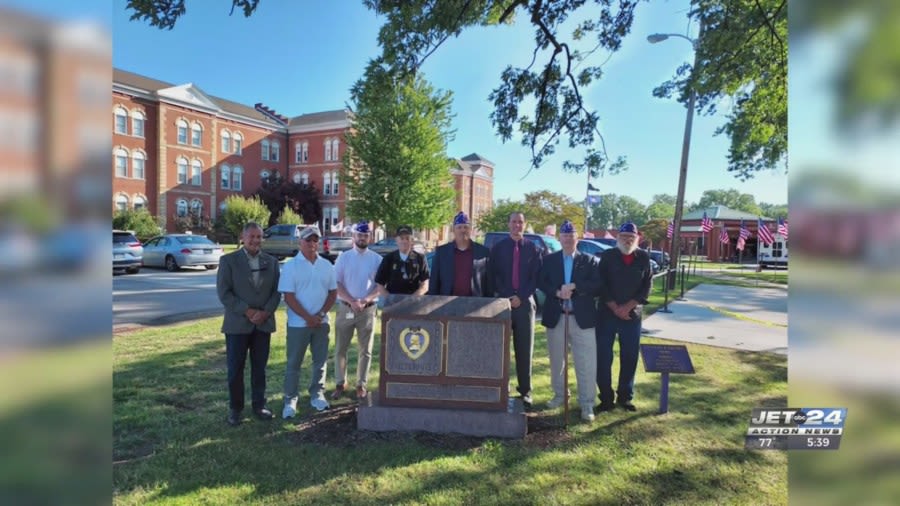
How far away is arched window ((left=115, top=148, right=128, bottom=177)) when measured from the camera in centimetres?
3431

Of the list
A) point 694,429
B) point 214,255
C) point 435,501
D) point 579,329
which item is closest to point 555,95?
point 579,329

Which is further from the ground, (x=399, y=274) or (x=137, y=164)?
(x=137, y=164)

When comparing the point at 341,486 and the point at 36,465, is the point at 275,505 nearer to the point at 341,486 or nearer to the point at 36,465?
the point at 341,486

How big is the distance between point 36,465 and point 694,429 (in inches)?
210

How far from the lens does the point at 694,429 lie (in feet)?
16.2

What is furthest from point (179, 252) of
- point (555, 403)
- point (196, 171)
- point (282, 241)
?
point (196, 171)

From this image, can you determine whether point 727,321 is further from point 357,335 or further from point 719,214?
point 719,214

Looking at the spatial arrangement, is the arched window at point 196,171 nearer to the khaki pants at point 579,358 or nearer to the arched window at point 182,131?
the arched window at point 182,131

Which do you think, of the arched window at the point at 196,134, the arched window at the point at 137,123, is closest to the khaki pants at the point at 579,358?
the arched window at the point at 137,123

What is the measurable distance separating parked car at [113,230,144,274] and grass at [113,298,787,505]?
13.7 meters

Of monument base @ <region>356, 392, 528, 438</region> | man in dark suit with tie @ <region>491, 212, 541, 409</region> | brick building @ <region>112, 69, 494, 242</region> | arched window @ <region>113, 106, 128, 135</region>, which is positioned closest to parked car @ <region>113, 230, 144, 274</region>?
brick building @ <region>112, 69, 494, 242</region>

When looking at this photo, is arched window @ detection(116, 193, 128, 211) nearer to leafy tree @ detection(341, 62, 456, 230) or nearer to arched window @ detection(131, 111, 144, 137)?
arched window @ detection(131, 111, 144, 137)

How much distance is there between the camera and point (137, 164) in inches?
1421

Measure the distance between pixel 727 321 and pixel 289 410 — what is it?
9.69 meters
